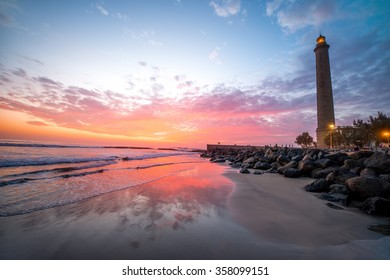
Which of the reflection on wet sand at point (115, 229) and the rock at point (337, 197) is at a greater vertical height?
the rock at point (337, 197)

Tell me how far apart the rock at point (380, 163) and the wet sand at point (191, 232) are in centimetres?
457

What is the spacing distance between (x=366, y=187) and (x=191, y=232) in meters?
5.12

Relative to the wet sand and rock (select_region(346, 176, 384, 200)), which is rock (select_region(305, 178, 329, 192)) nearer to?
rock (select_region(346, 176, 384, 200))

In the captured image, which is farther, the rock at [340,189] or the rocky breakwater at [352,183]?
the rock at [340,189]

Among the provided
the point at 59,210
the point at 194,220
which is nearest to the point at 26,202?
the point at 59,210

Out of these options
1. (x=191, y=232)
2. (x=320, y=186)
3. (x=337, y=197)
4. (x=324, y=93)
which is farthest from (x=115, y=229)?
(x=324, y=93)

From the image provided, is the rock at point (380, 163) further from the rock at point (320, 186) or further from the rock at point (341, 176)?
the rock at point (320, 186)

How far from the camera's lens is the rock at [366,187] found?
457cm

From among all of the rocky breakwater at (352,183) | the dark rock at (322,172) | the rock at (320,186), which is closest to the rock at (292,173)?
the rocky breakwater at (352,183)

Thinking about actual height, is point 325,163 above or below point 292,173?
above

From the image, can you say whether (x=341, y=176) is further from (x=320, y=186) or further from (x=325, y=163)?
(x=325, y=163)

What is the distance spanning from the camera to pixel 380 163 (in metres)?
6.88

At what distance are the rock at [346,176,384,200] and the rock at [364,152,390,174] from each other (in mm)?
2951
